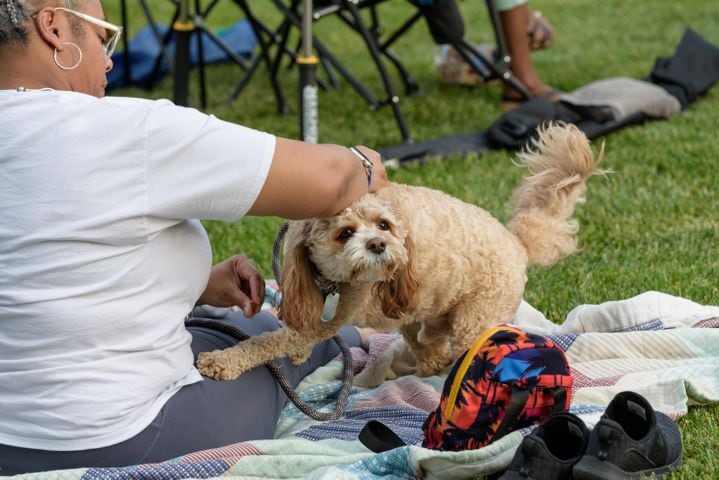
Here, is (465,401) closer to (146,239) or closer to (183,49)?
(146,239)

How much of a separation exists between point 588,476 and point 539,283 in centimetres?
186

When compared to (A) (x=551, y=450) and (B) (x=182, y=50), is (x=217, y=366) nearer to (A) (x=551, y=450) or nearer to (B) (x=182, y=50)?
(A) (x=551, y=450)

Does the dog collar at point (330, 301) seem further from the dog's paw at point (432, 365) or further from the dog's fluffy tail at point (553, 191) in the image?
the dog's fluffy tail at point (553, 191)

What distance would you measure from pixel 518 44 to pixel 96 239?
16.2 ft

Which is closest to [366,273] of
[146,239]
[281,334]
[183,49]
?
[281,334]

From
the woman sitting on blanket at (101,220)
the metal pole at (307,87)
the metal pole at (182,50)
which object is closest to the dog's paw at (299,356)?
the woman sitting on blanket at (101,220)

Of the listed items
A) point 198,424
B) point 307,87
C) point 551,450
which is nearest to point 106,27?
point 198,424

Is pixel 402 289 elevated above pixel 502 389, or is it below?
above

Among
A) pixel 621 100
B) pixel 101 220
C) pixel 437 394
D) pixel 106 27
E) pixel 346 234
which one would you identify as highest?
pixel 106 27

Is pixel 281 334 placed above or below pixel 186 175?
below

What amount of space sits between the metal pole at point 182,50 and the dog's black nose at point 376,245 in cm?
360

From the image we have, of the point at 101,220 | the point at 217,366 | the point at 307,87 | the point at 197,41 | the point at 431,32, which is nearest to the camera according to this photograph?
the point at 101,220

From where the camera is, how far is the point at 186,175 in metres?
2.17

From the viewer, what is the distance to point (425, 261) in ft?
9.08
